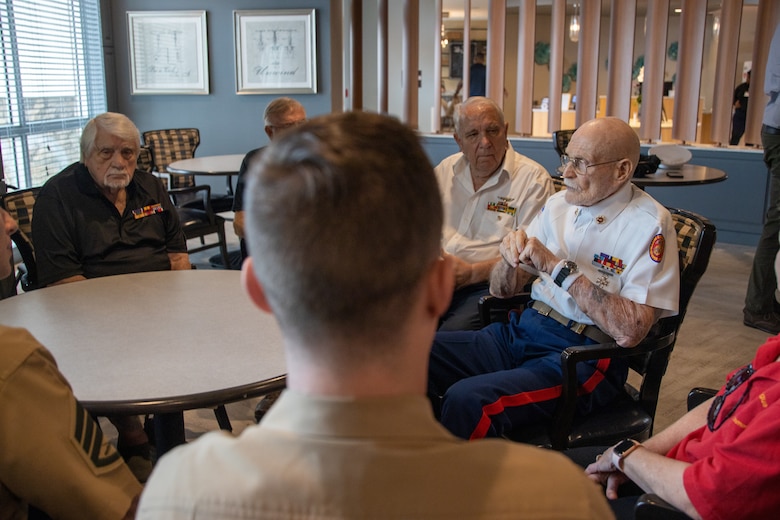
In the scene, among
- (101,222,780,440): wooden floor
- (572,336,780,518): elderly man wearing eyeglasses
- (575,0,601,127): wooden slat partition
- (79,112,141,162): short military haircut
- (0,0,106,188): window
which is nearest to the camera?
(572,336,780,518): elderly man wearing eyeglasses

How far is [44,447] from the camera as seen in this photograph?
3.51 ft

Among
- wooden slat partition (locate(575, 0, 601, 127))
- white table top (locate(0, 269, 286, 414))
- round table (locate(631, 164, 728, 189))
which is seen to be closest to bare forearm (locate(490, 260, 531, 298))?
white table top (locate(0, 269, 286, 414))

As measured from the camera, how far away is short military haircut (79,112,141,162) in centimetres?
272

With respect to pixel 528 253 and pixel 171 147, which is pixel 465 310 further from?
pixel 171 147

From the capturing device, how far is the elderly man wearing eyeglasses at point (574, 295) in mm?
1955

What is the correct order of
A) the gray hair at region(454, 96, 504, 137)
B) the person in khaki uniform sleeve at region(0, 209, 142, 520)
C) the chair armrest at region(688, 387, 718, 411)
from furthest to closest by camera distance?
the gray hair at region(454, 96, 504, 137) → the chair armrest at region(688, 387, 718, 411) → the person in khaki uniform sleeve at region(0, 209, 142, 520)

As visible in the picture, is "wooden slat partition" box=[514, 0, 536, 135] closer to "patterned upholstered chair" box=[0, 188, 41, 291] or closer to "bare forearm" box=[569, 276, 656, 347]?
"patterned upholstered chair" box=[0, 188, 41, 291]

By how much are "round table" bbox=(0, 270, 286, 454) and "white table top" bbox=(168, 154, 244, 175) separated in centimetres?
266

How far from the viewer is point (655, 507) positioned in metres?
1.40

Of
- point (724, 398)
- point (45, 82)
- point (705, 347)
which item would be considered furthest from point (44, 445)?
point (45, 82)

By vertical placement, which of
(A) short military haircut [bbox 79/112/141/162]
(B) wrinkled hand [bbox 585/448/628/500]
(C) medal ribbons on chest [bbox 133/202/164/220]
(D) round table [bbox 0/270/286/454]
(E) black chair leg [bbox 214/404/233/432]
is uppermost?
(A) short military haircut [bbox 79/112/141/162]

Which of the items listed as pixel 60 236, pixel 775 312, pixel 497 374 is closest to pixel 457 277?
pixel 497 374

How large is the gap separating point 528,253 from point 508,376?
1.29ft

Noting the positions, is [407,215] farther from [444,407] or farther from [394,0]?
[394,0]
